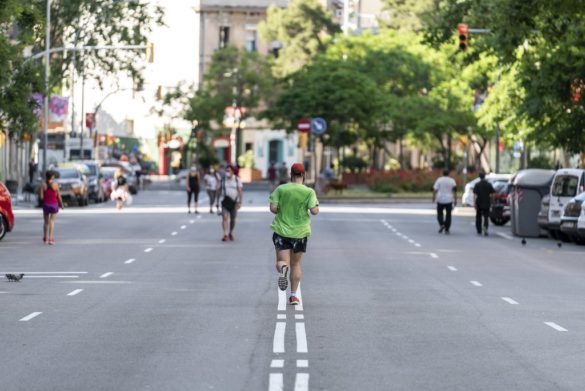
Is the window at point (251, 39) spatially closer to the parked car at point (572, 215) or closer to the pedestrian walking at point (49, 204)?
the parked car at point (572, 215)

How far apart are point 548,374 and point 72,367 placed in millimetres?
3957

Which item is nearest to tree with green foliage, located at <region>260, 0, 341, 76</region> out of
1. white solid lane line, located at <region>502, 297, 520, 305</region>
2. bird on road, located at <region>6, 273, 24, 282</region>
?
bird on road, located at <region>6, 273, 24, 282</region>

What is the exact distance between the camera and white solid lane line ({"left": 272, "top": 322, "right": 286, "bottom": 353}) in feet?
45.9

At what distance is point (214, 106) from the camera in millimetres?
105562

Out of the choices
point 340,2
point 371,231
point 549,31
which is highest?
point 340,2

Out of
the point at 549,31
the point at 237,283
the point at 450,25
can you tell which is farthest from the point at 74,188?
the point at 237,283

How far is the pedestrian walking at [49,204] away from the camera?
1347 inches

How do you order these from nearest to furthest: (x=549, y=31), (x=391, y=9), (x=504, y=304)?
(x=504, y=304) → (x=549, y=31) → (x=391, y=9)

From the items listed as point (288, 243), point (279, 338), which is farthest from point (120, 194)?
point (279, 338)

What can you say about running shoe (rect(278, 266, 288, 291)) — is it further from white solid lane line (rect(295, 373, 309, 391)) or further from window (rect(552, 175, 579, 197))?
window (rect(552, 175, 579, 197))

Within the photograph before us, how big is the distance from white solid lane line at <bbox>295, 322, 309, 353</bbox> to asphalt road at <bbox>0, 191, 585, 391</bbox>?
0.04 metres

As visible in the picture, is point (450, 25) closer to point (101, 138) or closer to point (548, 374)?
point (548, 374)

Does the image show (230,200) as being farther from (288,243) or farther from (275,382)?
(275,382)

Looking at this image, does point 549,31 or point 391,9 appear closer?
point 549,31
